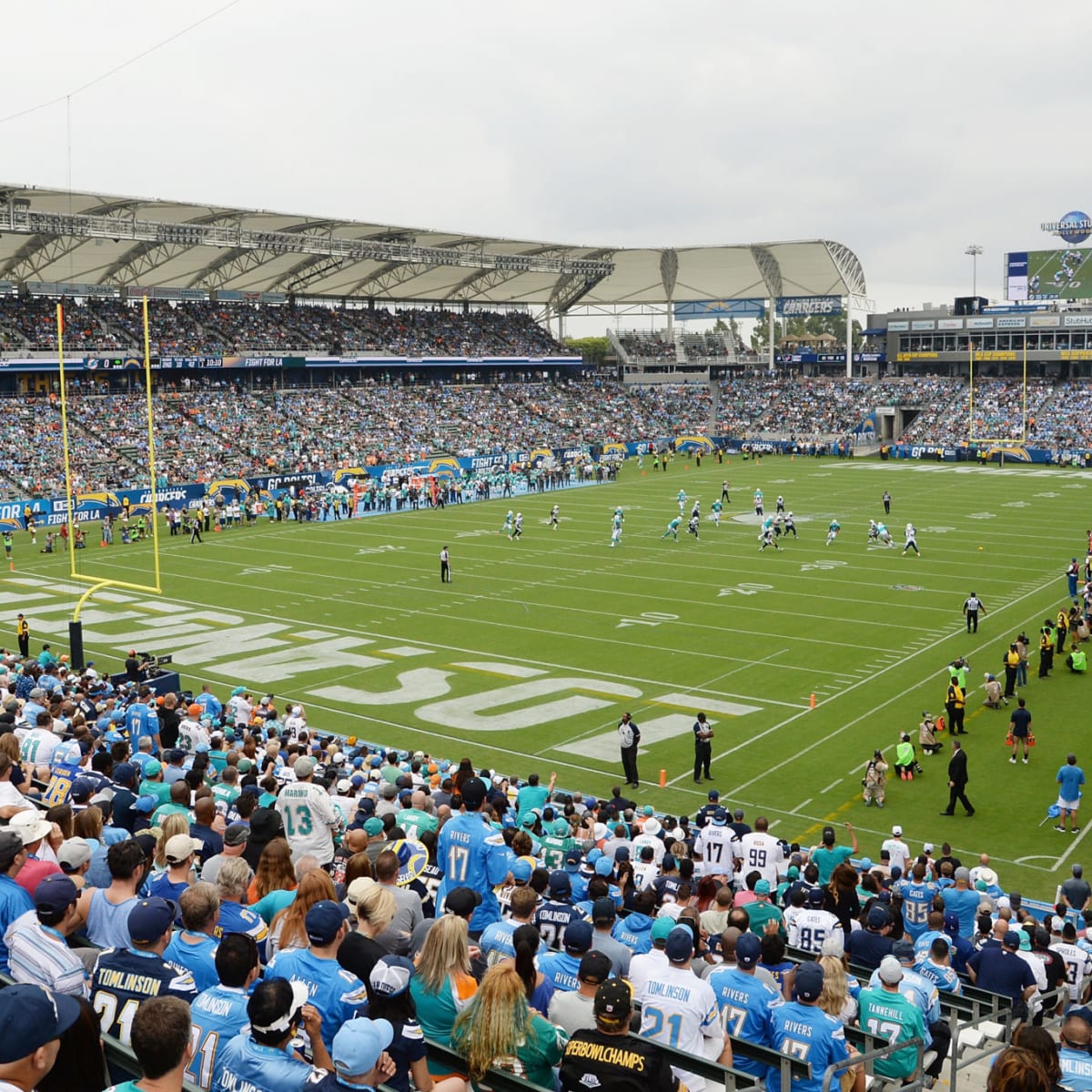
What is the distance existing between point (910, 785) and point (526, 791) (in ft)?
24.0

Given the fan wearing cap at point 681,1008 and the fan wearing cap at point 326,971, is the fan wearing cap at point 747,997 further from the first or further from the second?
the fan wearing cap at point 326,971

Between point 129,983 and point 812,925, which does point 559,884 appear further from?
point 129,983

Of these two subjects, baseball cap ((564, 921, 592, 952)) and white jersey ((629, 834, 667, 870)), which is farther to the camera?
white jersey ((629, 834, 667, 870))

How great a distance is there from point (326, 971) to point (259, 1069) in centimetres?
70

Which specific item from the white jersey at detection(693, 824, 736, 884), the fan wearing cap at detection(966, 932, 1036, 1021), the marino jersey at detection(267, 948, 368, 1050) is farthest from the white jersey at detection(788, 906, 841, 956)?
the marino jersey at detection(267, 948, 368, 1050)

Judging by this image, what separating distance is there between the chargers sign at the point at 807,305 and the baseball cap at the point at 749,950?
79.3 metres

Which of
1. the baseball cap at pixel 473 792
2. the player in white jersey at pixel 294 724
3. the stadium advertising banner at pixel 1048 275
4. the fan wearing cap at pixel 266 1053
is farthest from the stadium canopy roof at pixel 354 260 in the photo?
the fan wearing cap at pixel 266 1053

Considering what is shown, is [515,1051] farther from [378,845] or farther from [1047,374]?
[1047,374]

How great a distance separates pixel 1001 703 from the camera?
Answer: 19812 mm

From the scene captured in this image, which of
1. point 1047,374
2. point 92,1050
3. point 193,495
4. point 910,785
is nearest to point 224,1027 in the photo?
point 92,1050

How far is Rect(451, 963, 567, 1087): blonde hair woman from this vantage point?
458cm

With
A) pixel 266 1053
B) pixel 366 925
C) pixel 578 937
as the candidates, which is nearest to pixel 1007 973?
pixel 578 937

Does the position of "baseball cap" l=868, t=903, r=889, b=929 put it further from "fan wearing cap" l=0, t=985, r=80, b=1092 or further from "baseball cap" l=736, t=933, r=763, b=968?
"fan wearing cap" l=0, t=985, r=80, b=1092

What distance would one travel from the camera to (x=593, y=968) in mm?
4938
